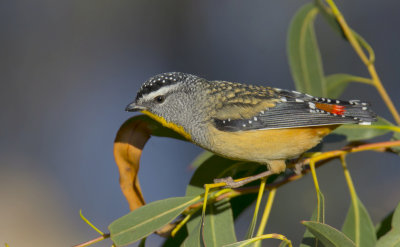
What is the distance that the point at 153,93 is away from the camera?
128 inches

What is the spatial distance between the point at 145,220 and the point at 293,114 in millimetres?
1207

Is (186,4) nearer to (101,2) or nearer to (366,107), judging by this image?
(101,2)

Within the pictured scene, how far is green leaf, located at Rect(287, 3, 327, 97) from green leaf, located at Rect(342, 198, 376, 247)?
0.96 m

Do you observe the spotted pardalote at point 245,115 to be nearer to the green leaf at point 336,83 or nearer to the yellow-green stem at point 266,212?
the yellow-green stem at point 266,212

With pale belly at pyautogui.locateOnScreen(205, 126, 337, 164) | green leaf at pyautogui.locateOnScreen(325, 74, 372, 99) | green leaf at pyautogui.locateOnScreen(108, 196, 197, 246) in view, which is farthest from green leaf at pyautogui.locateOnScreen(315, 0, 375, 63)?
green leaf at pyautogui.locateOnScreen(108, 196, 197, 246)

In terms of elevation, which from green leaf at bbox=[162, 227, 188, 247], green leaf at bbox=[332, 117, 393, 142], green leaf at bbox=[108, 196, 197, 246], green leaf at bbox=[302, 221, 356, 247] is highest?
green leaf at bbox=[332, 117, 393, 142]

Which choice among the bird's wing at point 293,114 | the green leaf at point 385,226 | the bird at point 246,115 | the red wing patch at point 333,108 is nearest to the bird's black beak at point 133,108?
the bird at point 246,115

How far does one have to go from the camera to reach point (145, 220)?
259 centimetres

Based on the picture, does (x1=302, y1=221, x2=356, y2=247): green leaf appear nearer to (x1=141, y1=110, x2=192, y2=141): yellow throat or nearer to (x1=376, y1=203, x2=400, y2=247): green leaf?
(x1=376, y1=203, x2=400, y2=247): green leaf

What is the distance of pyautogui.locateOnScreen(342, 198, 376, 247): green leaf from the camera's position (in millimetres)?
3068

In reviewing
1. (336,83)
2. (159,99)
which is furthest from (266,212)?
(336,83)

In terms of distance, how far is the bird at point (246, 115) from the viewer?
2980mm

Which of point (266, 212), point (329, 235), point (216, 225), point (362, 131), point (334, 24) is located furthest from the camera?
point (334, 24)

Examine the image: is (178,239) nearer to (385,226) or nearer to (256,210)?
(256,210)
